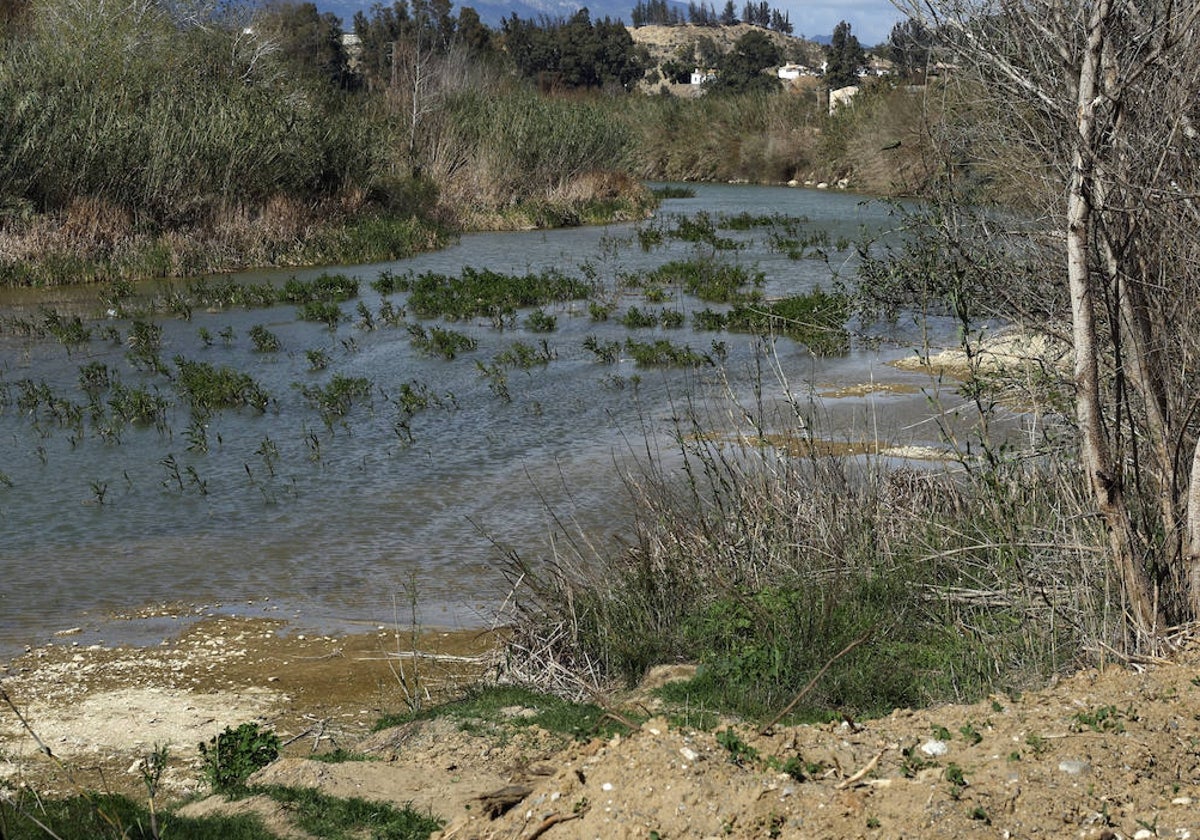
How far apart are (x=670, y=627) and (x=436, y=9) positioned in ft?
249

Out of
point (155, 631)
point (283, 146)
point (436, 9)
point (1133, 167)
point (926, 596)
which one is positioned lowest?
point (155, 631)

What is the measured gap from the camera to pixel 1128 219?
5715 mm

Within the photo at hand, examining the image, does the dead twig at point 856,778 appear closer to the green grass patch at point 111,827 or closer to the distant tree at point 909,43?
the green grass patch at point 111,827

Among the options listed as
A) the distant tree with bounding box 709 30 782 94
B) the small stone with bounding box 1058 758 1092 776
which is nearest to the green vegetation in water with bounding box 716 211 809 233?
the small stone with bounding box 1058 758 1092 776

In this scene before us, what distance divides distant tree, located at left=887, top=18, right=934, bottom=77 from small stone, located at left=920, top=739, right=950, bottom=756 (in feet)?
9.68

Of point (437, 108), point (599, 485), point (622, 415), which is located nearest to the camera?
point (599, 485)

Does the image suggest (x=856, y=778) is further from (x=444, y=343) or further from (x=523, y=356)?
(x=444, y=343)

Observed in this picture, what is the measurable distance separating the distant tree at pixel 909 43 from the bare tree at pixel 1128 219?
0.14 metres

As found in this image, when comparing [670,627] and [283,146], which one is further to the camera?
[283,146]

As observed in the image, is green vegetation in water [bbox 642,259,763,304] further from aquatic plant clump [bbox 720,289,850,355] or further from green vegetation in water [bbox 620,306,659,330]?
green vegetation in water [bbox 620,306,659,330]

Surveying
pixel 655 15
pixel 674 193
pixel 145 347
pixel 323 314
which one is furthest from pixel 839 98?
pixel 655 15

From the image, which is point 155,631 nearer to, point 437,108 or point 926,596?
point 926,596

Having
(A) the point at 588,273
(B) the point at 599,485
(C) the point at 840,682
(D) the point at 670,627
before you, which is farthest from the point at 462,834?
(A) the point at 588,273

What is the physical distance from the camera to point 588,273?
24188mm
